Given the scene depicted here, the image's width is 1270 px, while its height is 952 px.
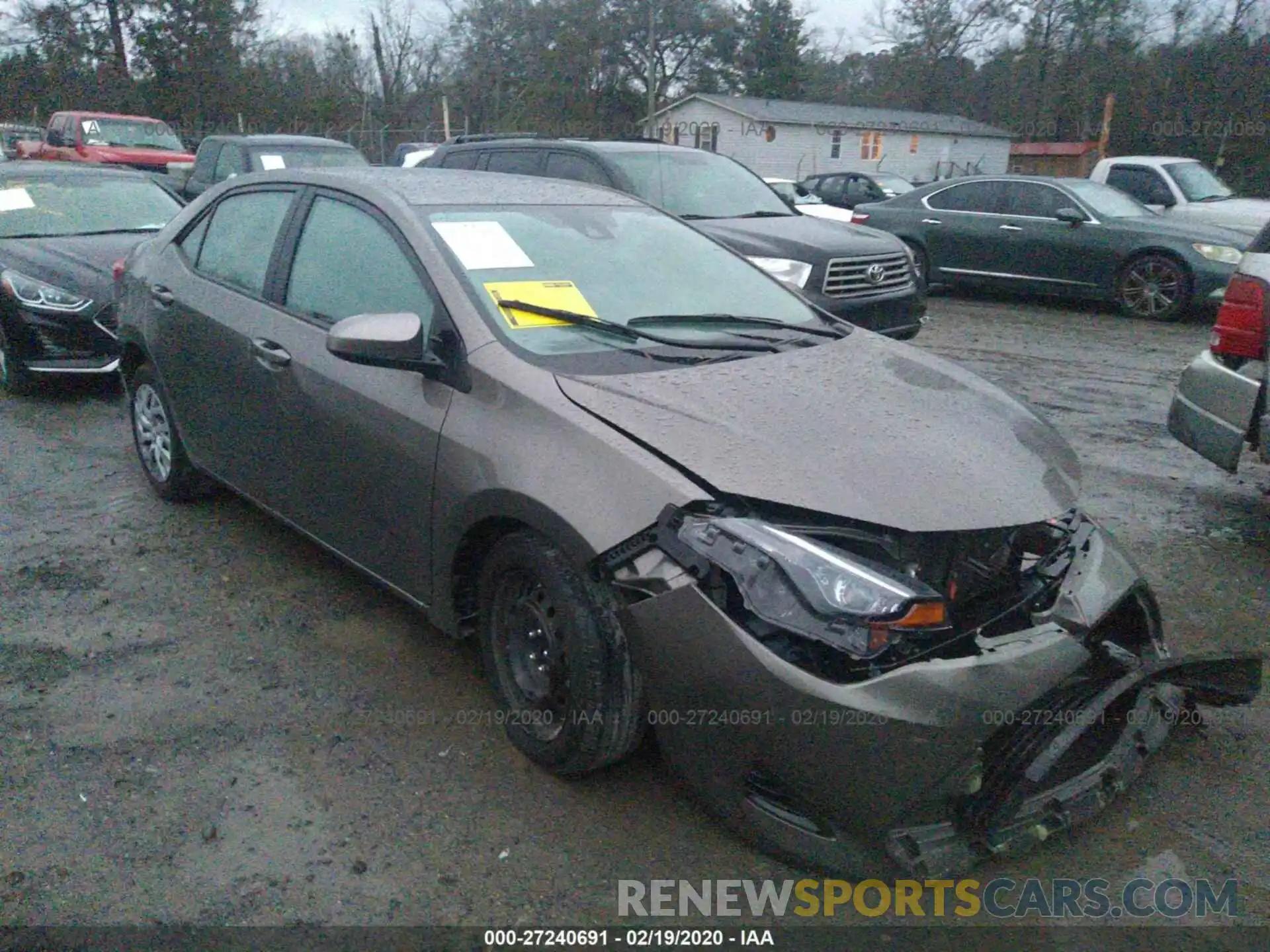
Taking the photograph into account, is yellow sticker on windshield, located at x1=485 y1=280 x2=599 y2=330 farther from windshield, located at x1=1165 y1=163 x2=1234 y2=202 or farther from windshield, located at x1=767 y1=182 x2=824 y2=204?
windshield, located at x1=767 y1=182 x2=824 y2=204

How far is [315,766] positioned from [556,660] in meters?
0.85

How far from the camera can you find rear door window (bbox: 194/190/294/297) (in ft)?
13.9

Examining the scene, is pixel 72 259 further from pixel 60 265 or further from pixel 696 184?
pixel 696 184

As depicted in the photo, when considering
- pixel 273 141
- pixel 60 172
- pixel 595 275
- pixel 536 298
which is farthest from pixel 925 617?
pixel 273 141

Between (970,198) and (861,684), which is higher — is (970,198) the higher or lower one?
the higher one

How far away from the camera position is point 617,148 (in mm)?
8672

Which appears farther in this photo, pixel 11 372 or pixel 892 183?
pixel 892 183

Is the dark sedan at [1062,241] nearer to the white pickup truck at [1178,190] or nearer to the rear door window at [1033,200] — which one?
the rear door window at [1033,200]

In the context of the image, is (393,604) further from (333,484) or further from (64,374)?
(64,374)

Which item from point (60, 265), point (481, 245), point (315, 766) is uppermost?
point (481, 245)

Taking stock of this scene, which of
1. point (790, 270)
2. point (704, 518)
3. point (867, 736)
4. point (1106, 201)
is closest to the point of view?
point (867, 736)

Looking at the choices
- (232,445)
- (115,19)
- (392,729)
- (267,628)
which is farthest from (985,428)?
(115,19)

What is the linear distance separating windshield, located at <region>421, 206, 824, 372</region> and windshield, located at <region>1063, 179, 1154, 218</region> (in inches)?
360

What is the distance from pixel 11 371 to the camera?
7.18 m
